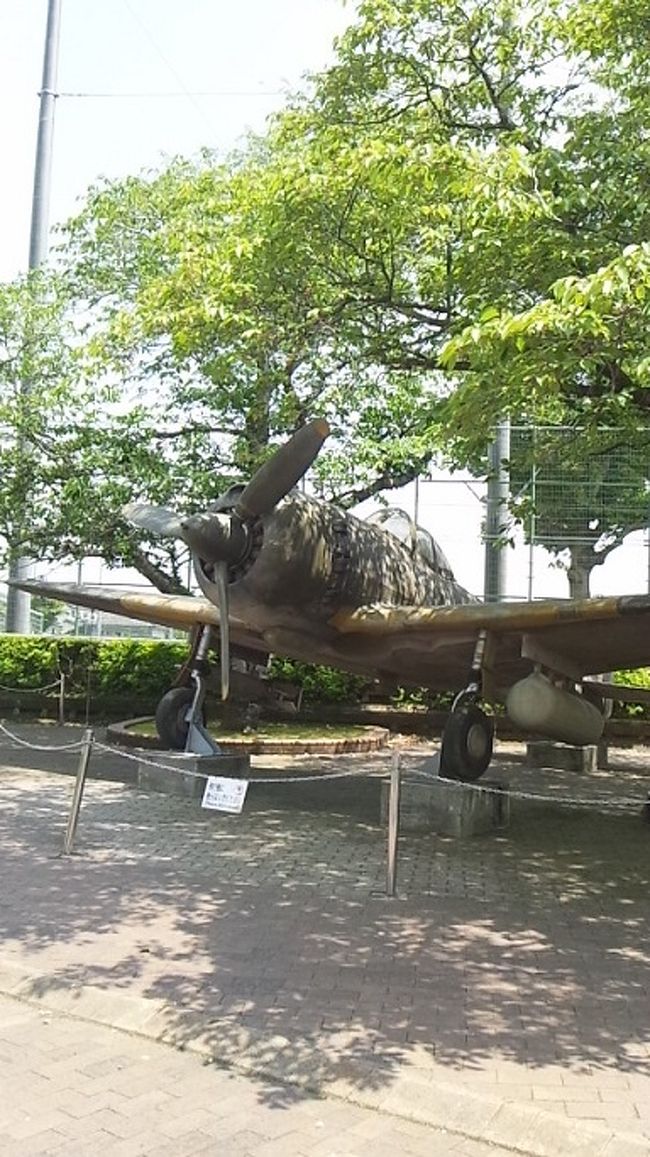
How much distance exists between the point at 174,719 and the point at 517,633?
Answer: 438 cm

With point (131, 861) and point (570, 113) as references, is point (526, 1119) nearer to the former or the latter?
point (131, 861)

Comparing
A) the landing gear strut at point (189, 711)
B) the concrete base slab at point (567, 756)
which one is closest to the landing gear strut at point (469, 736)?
the landing gear strut at point (189, 711)

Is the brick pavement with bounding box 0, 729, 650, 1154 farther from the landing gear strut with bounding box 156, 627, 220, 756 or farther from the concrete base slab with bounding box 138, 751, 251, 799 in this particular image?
the landing gear strut with bounding box 156, 627, 220, 756

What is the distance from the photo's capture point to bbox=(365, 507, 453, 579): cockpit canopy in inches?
493

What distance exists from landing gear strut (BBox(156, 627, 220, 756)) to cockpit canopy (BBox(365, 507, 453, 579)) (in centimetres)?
259

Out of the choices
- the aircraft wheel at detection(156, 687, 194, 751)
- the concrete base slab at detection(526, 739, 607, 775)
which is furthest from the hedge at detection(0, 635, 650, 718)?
the aircraft wheel at detection(156, 687, 194, 751)

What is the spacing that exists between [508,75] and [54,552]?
35.8 feet

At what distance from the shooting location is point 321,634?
36.7ft

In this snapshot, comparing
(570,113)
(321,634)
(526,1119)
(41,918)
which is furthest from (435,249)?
(526,1119)

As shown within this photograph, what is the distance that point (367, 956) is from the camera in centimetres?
568

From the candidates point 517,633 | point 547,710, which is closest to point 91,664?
point 517,633

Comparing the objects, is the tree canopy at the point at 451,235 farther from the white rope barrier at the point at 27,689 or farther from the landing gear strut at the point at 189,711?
the white rope barrier at the point at 27,689

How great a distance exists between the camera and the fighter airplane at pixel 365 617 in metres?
10.1

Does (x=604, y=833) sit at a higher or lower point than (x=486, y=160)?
lower
